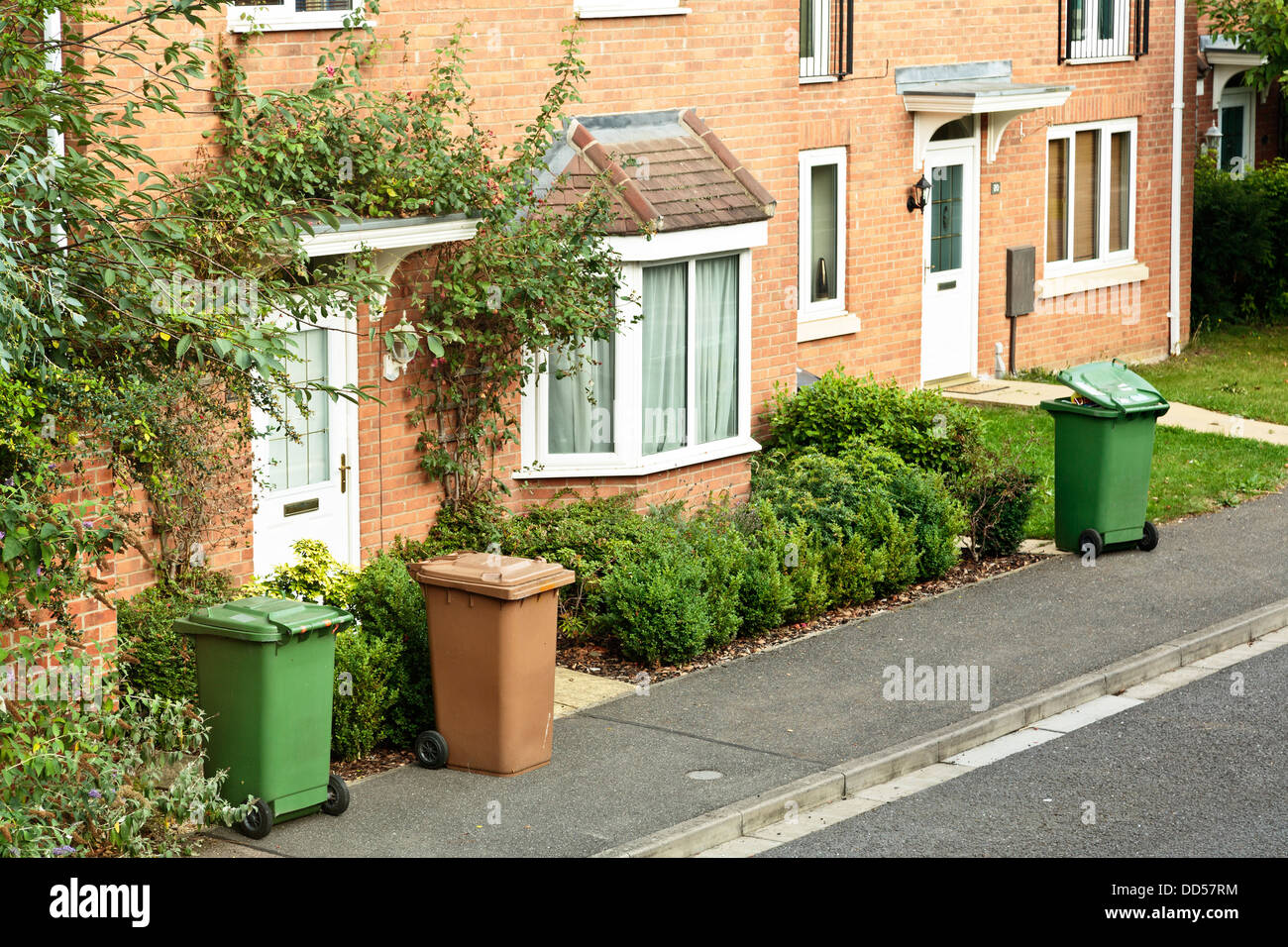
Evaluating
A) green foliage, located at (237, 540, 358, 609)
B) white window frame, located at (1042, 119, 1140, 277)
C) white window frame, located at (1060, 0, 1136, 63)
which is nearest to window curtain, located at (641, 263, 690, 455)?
green foliage, located at (237, 540, 358, 609)

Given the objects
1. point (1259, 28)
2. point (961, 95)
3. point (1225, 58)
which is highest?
point (1259, 28)

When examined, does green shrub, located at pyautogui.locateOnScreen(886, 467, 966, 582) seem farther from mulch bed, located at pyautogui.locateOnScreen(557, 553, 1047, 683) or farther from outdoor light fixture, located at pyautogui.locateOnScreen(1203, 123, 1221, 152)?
outdoor light fixture, located at pyautogui.locateOnScreen(1203, 123, 1221, 152)

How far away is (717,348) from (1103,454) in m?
2.82

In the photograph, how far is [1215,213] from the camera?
70.8 ft

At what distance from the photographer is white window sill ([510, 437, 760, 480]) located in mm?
11195

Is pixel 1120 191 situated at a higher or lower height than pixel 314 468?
higher

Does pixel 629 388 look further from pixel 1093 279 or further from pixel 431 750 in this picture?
pixel 1093 279

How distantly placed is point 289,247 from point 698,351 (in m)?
3.88

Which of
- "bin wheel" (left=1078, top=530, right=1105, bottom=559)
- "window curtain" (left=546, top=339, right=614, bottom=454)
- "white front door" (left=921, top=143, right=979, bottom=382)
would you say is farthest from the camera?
"white front door" (left=921, top=143, right=979, bottom=382)

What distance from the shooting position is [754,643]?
10.4 meters

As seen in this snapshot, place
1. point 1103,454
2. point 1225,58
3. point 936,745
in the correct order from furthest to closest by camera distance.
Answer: point 1225,58
point 1103,454
point 936,745

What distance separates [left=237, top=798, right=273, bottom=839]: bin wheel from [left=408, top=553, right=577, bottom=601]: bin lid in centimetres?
142

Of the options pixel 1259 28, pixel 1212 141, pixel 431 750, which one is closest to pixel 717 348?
pixel 431 750

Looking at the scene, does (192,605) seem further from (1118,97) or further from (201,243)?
(1118,97)
